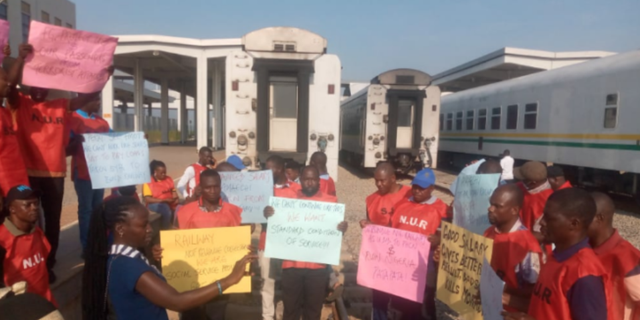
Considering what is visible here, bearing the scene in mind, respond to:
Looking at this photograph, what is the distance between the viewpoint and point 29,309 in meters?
1.66

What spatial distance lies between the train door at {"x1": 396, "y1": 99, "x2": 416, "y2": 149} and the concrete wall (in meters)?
16.4

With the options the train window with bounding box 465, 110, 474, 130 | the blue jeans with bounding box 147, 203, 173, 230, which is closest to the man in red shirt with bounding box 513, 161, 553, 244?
the blue jeans with bounding box 147, 203, 173, 230

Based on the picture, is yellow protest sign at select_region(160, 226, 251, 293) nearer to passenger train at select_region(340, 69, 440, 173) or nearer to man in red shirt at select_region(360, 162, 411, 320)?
man in red shirt at select_region(360, 162, 411, 320)

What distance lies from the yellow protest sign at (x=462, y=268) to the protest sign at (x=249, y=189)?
1.96 meters

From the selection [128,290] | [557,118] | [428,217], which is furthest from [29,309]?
[557,118]

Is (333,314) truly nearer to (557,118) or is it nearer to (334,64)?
(334,64)

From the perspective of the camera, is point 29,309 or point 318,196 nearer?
point 29,309

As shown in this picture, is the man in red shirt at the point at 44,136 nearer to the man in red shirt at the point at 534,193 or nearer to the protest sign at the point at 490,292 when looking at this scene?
the protest sign at the point at 490,292

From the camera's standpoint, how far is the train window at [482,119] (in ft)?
56.5

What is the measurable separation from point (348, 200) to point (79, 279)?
803 centimetres

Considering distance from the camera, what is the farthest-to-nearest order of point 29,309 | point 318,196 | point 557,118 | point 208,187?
point 557,118
point 318,196
point 208,187
point 29,309

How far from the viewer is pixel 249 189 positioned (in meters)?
4.53

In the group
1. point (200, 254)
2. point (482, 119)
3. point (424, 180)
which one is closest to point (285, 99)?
point (424, 180)

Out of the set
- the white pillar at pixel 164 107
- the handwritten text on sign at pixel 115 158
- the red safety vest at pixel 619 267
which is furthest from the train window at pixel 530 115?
the white pillar at pixel 164 107
